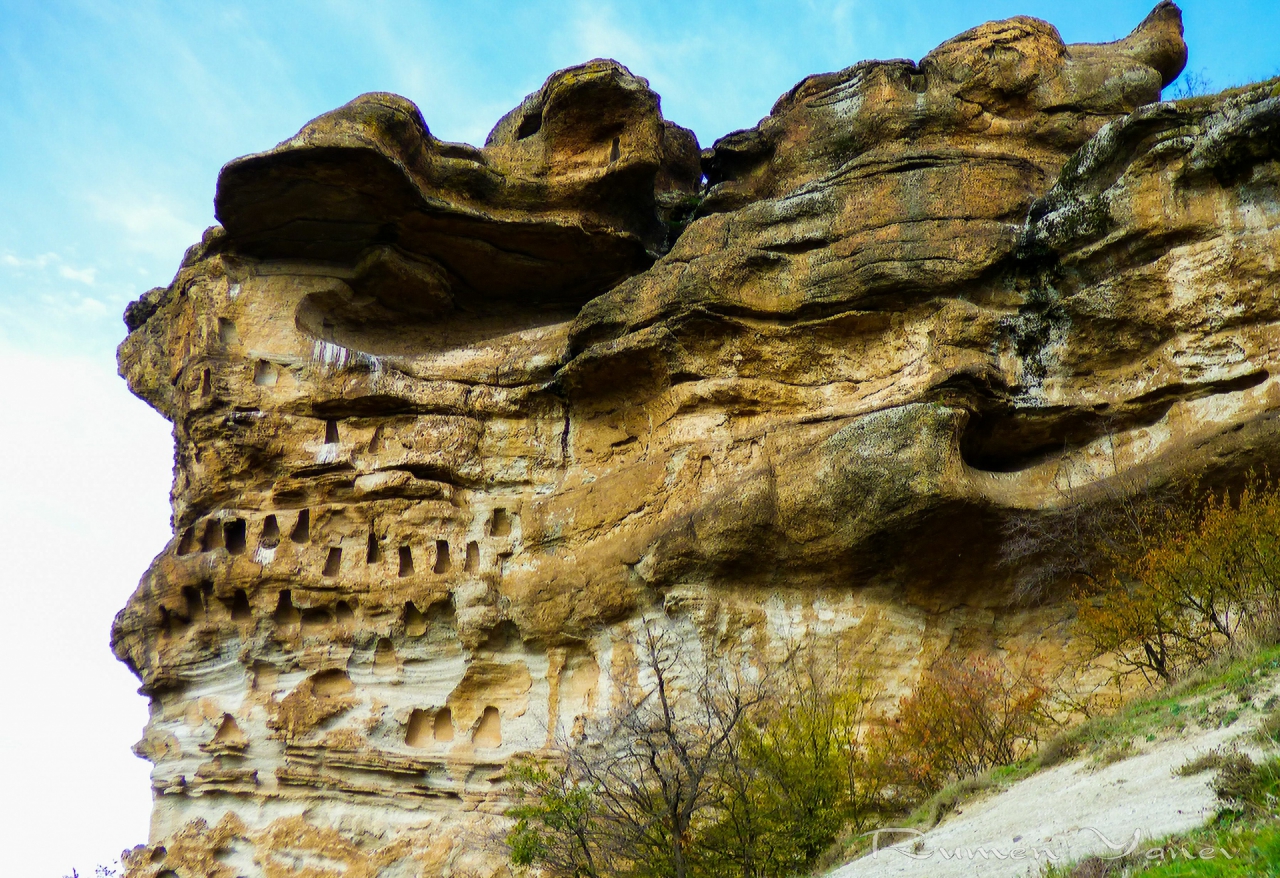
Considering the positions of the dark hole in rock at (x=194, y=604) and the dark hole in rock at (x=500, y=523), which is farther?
the dark hole in rock at (x=500, y=523)

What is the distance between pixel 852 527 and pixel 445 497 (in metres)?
5.63

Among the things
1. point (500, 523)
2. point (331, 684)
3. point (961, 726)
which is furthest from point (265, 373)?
point (961, 726)

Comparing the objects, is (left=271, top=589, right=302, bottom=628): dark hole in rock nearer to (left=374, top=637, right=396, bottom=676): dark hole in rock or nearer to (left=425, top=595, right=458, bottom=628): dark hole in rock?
(left=374, top=637, right=396, bottom=676): dark hole in rock

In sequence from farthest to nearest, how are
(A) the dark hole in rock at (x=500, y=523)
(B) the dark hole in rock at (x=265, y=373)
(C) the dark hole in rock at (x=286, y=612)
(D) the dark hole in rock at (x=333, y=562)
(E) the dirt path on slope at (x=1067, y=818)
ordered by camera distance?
(B) the dark hole in rock at (x=265, y=373) < (A) the dark hole in rock at (x=500, y=523) < (D) the dark hole in rock at (x=333, y=562) < (C) the dark hole in rock at (x=286, y=612) < (E) the dirt path on slope at (x=1067, y=818)

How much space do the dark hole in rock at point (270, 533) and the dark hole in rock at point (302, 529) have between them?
20 cm

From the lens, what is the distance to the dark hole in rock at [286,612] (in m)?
16.1

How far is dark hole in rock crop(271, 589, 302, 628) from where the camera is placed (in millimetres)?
16078

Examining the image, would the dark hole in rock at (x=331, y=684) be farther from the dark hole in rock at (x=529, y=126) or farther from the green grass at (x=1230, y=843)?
the green grass at (x=1230, y=843)

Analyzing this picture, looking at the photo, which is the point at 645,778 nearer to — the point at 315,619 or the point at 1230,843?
the point at 315,619

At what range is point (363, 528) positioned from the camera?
16438 mm

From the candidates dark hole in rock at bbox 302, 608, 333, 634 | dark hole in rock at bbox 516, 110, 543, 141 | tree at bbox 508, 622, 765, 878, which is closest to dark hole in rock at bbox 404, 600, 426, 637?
dark hole in rock at bbox 302, 608, 333, 634

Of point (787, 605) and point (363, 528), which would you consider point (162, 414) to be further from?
point (787, 605)

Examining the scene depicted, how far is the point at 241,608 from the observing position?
16.2 meters

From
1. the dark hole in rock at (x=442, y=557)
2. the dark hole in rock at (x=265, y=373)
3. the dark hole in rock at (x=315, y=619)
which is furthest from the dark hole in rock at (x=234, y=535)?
the dark hole in rock at (x=442, y=557)
